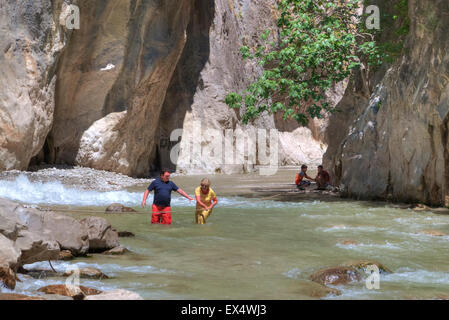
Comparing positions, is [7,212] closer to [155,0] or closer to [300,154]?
[155,0]

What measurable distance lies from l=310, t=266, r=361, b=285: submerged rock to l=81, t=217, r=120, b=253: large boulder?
3.03 meters

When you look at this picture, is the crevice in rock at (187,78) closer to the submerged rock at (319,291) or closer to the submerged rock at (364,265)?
the submerged rock at (364,265)

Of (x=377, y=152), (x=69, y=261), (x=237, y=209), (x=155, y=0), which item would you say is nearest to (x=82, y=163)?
(x=155, y=0)

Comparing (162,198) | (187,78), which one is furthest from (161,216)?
(187,78)

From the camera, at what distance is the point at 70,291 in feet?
17.3

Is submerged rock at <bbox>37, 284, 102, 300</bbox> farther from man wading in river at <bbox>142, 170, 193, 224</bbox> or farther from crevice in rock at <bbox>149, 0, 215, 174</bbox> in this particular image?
crevice in rock at <bbox>149, 0, 215, 174</bbox>

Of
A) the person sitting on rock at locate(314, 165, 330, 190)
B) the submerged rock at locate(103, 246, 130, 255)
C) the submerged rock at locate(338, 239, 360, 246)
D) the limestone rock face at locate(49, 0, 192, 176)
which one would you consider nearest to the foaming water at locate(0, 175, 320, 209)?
the person sitting on rock at locate(314, 165, 330, 190)

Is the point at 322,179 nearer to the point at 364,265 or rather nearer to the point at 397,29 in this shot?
the point at 397,29

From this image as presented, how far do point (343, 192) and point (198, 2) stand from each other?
19.2 m

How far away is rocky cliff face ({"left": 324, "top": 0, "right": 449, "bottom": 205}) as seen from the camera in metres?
13.4

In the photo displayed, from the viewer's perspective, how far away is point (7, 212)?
6277 millimetres

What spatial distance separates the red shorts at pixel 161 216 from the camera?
1147cm

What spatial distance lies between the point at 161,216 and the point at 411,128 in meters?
6.82

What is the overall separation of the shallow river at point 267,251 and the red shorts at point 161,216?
0.23m
